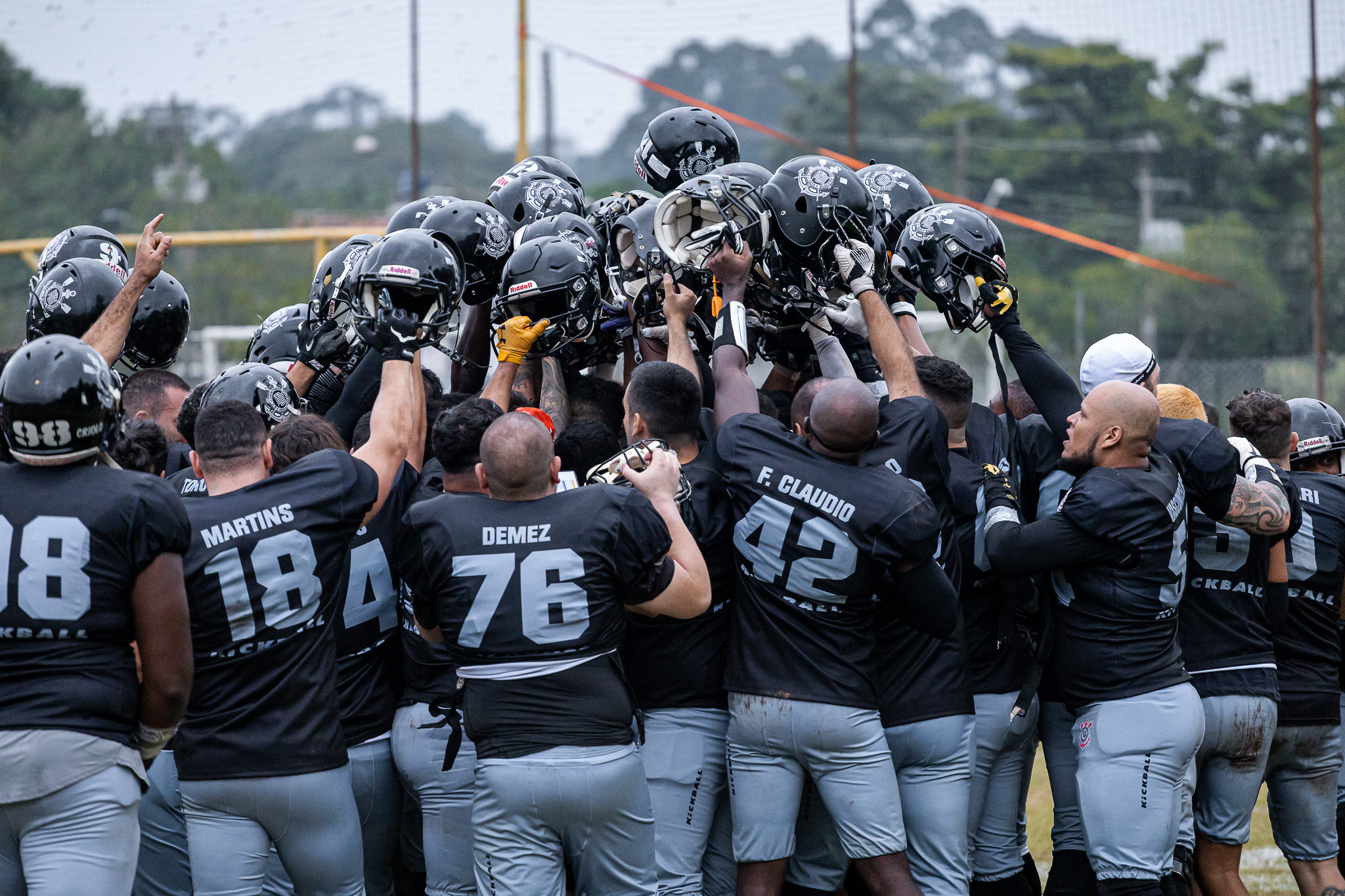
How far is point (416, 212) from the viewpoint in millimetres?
5859

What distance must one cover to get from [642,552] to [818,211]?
1843 millimetres

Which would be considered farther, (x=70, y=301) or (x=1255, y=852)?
(x=1255, y=852)

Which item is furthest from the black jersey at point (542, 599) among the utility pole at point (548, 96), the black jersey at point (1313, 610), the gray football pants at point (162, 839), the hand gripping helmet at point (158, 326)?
the utility pole at point (548, 96)

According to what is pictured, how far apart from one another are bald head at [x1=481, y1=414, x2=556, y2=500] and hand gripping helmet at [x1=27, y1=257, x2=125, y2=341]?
2490 mm

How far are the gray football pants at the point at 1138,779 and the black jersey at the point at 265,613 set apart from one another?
272 centimetres

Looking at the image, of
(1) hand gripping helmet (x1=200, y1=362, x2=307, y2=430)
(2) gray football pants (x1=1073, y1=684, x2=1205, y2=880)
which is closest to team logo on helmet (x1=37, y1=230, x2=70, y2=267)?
(1) hand gripping helmet (x1=200, y1=362, x2=307, y2=430)

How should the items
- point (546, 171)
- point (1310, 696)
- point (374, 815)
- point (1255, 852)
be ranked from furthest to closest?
point (1255, 852)
point (546, 171)
point (1310, 696)
point (374, 815)

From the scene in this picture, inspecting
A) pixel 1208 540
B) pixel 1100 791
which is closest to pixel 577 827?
pixel 1100 791

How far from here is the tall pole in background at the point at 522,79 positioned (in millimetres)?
12789

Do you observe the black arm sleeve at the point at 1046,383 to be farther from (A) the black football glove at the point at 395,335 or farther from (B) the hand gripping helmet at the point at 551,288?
(A) the black football glove at the point at 395,335

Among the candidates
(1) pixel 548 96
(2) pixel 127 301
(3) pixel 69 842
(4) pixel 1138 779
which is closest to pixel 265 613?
(3) pixel 69 842

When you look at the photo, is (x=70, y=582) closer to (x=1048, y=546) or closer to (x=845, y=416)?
(x=845, y=416)

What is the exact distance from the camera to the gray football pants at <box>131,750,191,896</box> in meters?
4.73

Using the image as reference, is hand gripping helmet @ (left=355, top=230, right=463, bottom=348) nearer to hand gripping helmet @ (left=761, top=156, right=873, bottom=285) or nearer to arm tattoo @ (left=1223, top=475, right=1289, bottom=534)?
hand gripping helmet @ (left=761, top=156, right=873, bottom=285)
